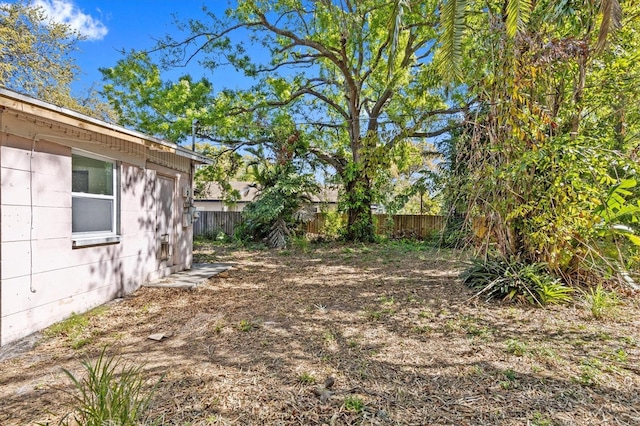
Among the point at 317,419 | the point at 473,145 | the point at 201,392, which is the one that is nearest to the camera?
the point at 317,419

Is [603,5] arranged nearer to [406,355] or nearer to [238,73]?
[406,355]

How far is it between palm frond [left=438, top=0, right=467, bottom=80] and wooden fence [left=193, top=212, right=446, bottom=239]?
10.1 meters

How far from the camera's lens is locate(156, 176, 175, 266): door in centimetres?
627

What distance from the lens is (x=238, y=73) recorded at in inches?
482

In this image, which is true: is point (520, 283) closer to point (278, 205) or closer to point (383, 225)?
point (278, 205)

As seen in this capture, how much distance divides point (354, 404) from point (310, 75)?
13024 millimetres

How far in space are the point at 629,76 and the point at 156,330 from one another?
827 centimetres

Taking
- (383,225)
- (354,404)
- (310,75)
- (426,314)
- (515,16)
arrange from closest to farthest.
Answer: (354,404) < (515,16) < (426,314) < (310,75) < (383,225)

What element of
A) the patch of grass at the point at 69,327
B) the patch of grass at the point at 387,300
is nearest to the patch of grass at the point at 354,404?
the patch of grass at the point at 387,300

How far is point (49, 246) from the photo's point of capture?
3.91m

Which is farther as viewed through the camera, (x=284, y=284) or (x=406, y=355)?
(x=284, y=284)

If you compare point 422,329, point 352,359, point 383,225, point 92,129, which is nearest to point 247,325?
point 352,359

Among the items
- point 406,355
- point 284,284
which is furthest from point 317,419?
point 284,284

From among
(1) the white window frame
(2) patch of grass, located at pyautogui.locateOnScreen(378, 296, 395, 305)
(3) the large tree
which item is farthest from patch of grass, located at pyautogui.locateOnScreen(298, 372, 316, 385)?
(3) the large tree
